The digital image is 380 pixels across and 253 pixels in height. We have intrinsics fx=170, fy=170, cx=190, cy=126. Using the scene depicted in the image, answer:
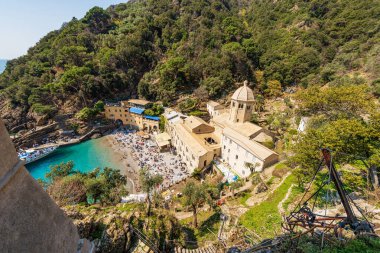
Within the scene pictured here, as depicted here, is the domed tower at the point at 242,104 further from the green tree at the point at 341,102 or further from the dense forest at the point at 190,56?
the dense forest at the point at 190,56

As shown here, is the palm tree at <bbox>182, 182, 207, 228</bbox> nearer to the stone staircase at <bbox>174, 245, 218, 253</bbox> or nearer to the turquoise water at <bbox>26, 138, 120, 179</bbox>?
the stone staircase at <bbox>174, 245, 218, 253</bbox>

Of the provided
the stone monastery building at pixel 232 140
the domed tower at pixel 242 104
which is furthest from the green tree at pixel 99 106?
the domed tower at pixel 242 104

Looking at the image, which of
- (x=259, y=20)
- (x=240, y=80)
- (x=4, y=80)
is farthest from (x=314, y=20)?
(x=4, y=80)

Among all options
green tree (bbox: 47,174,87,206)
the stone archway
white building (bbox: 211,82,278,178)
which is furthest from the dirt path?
the stone archway

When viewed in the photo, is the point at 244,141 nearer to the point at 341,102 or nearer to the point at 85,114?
the point at 341,102

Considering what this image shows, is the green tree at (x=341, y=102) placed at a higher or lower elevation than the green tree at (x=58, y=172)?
higher

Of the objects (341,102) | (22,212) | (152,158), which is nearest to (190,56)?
(152,158)

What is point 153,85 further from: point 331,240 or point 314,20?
point 314,20
